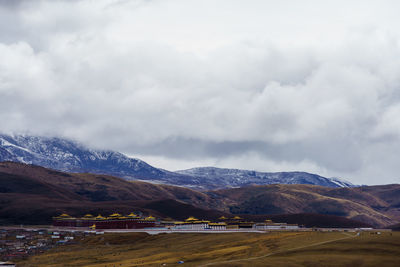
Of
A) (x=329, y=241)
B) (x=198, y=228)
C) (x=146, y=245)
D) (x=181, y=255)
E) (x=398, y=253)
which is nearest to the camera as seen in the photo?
(x=398, y=253)

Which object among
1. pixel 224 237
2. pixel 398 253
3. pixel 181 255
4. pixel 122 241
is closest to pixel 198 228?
pixel 122 241

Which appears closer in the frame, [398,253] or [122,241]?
[398,253]

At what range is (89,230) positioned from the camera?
196 meters

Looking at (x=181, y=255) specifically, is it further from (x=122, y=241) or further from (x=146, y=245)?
(x=122, y=241)

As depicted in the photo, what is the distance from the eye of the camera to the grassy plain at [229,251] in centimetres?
8844

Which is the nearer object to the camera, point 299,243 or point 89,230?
point 299,243

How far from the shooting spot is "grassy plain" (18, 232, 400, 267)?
8844 centimetres

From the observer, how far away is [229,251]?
10731cm

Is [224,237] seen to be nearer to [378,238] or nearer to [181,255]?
[181,255]

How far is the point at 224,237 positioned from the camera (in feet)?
454

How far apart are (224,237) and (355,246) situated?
4790cm

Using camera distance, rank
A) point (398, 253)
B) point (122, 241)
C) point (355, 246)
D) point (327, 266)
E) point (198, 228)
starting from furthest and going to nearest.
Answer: point (198, 228), point (122, 241), point (355, 246), point (398, 253), point (327, 266)

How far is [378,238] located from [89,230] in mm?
122887

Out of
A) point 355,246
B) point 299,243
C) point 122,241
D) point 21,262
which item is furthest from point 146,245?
point 355,246
